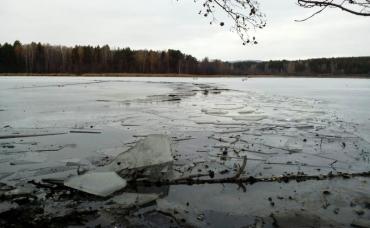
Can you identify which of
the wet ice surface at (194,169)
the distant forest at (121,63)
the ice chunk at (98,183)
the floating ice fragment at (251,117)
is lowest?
the wet ice surface at (194,169)

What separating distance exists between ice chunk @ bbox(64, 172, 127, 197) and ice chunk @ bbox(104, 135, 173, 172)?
1.43 ft

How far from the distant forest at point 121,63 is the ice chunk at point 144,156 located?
9305 cm

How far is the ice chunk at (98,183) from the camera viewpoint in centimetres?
562

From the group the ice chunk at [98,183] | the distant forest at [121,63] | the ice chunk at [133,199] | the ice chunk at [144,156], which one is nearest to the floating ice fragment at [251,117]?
the ice chunk at [144,156]

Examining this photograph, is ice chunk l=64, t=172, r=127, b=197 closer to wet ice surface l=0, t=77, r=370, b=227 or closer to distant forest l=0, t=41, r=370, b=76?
wet ice surface l=0, t=77, r=370, b=227

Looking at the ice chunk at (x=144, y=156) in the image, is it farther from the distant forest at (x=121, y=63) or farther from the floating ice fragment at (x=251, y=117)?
the distant forest at (x=121, y=63)

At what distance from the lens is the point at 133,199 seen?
17.6 feet

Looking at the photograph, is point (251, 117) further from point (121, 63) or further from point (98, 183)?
point (121, 63)

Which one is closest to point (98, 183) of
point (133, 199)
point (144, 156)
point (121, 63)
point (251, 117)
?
point (133, 199)

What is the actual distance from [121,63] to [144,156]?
10402cm

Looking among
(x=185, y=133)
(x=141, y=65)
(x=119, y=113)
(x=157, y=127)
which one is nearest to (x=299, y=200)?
(x=185, y=133)

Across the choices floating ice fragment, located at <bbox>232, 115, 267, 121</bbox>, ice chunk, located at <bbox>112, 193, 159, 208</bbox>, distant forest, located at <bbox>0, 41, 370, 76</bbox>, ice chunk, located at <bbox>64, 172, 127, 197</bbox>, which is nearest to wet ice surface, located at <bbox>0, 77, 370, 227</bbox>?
ice chunk, located at <bbox>112, 193, 159, 208</bbox>

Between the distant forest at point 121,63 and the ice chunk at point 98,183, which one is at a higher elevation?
the distant forest at point 121,63

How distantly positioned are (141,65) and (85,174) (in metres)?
107
